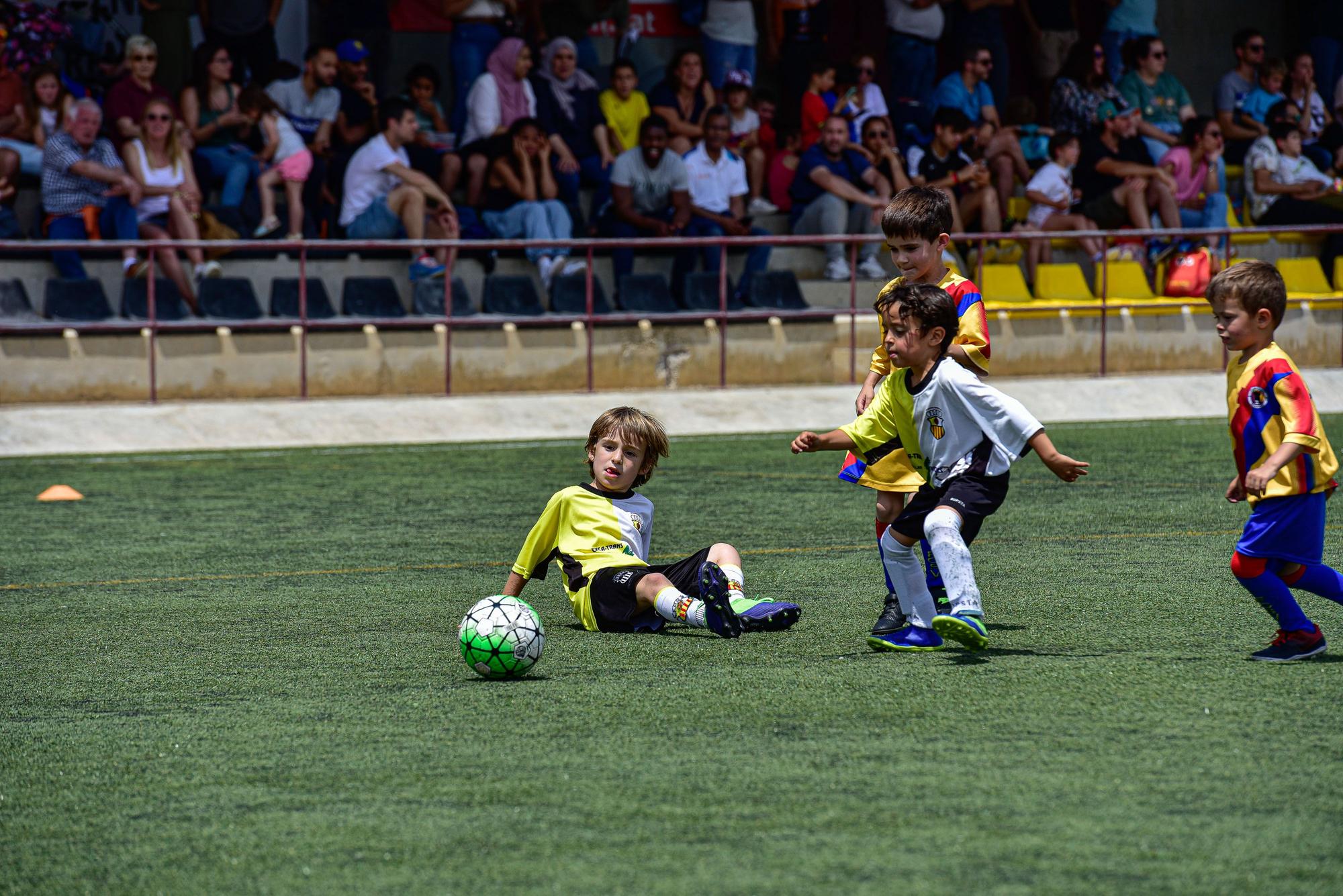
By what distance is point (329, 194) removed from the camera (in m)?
16.0

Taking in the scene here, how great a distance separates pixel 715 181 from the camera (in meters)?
17.0

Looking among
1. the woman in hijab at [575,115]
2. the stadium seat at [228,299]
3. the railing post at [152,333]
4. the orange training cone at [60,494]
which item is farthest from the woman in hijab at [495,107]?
the orange training cone at [60,494]

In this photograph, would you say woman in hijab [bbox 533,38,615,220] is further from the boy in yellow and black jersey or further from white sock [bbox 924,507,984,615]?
white sock [bbox 924,507,984,615]

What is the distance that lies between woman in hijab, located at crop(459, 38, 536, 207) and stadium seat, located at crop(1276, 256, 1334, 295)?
7109 mm

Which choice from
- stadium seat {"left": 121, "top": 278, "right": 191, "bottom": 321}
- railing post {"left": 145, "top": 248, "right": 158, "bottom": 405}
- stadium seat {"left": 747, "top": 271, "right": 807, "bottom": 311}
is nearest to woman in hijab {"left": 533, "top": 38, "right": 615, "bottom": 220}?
stadium seat {"left": 747, "top": 271, "right": 807, "bottom": 311}

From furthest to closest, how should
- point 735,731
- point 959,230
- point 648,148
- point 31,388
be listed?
point 959,230 → point 648,148 → point 31,388 → point 735,731

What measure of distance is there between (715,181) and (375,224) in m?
3.19

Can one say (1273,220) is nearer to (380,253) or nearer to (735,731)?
(380,253)

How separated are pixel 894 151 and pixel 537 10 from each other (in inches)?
143

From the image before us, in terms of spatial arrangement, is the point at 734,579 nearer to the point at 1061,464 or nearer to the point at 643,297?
the point at 1061,464

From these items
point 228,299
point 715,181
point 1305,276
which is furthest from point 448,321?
point 1305,276

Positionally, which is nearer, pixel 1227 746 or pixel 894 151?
pixel 1227 746

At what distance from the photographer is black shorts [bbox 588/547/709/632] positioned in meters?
6.54

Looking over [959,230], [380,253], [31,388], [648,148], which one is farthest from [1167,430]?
[31,388]
